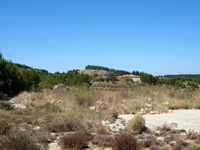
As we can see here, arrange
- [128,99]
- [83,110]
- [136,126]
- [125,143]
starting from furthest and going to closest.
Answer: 1. [128,99]
2. [83,110]
3. [136,126]
4. [125,143]

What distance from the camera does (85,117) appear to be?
7605 millimetres

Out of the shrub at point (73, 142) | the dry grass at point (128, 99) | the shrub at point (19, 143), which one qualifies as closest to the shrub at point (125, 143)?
the shrub at point (73, 142)

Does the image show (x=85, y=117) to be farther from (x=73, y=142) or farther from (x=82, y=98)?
(x=82, y=98)

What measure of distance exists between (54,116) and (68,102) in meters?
2.89

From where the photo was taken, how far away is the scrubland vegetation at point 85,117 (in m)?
4.75

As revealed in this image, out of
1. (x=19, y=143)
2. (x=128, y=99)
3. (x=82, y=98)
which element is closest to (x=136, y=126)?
(x=19, y=143)

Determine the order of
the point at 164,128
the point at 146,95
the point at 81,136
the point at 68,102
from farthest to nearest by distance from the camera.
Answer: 1. the point at 146,95
2. the point at 68,102
3. the point at 164,128
4. the point at 81,136

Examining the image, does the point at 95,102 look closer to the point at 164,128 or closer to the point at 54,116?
the point at 54,116

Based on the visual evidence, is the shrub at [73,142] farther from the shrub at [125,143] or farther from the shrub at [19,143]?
the shrub at [125,143]

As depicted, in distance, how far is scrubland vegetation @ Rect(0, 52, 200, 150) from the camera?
15.6 ft

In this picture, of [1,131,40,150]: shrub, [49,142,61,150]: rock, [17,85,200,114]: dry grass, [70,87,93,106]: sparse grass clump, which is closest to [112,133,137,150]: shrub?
[49,142,61,150]: rock

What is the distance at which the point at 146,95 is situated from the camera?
1259 cm

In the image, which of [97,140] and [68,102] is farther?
[68,102]

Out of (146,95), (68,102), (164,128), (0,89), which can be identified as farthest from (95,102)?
(0,89)
